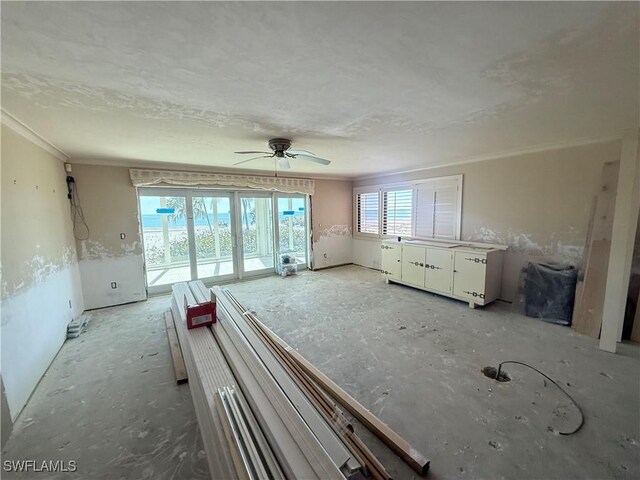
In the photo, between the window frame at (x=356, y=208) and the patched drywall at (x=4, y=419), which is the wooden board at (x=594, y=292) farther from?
the patched drywall at (x=4, y=419)

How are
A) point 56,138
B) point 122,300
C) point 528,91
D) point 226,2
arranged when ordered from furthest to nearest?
point 122,300 → point 56,138 → point 528,91 → point 226,2

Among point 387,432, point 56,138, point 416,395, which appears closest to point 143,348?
point 56,138

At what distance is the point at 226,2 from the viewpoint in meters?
0.97

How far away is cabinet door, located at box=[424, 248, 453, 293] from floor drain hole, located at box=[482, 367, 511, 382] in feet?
5.91

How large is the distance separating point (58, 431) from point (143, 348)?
1084 mm

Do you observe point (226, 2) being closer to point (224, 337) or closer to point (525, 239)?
point (224, 337)

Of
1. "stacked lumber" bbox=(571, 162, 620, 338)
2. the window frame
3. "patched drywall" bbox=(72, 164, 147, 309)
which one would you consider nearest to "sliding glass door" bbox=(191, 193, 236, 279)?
"patched drywall" bbox=(72, 164, 147, 309)

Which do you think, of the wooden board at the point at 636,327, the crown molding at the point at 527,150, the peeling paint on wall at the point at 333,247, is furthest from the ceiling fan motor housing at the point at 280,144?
the wooden board at the point at 636,327

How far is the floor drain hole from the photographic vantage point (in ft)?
7.36

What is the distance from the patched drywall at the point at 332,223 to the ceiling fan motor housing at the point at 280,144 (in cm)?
326

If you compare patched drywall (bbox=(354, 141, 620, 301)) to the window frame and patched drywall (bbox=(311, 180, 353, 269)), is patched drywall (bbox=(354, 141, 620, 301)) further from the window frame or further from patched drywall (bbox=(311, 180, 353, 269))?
patched drywall (bbox=(311, 180, 353, 269))

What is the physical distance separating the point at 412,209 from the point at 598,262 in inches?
109

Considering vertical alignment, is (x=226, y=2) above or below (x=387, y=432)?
above

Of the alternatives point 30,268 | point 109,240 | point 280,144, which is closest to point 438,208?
point 280,144
